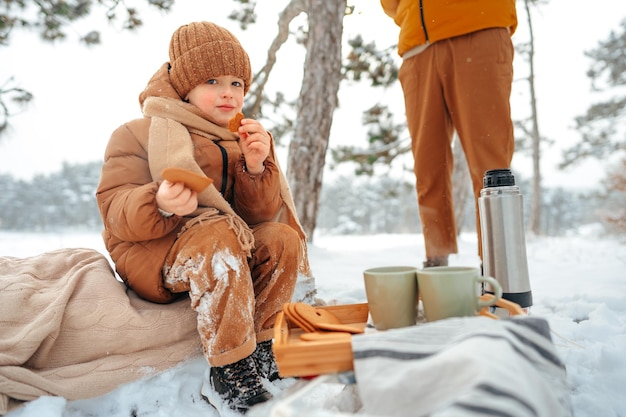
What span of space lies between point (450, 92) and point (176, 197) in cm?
159

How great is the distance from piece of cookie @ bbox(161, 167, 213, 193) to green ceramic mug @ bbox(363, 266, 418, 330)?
51cm

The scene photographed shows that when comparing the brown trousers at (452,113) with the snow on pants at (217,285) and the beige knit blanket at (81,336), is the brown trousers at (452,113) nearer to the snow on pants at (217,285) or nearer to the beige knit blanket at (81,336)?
the snow on pants at (217,285)

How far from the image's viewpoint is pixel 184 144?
5.01 feet

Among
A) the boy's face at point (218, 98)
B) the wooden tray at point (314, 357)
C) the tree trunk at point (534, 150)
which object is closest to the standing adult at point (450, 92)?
the boy's face at point (218, 98)

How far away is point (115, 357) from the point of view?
1.38 metres

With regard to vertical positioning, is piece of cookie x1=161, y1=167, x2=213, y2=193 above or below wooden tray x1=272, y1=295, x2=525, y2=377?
above

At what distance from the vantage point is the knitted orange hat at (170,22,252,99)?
1.66 meters

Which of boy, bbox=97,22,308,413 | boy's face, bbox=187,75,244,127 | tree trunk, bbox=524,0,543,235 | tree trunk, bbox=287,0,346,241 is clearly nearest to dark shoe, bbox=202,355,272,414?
boy, bbox=97,22,308,413

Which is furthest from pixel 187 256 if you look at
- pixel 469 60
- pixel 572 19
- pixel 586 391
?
pixel 572 19

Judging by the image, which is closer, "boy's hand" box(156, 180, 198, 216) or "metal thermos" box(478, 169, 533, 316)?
"boy's hand" box(156, 180, 198, 216)

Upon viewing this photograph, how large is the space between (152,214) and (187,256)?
18cm

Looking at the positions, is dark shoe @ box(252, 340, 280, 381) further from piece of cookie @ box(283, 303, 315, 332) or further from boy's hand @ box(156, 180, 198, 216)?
boy's hand @ box(156, 180, 198, 216)

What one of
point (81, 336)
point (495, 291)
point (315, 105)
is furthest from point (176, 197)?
point (315, 105)

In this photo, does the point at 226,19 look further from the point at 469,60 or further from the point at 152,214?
the point at 152,214
